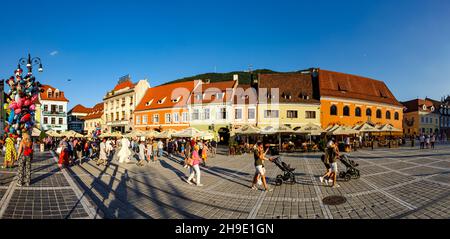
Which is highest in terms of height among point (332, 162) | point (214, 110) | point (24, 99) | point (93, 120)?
point (214, 110)

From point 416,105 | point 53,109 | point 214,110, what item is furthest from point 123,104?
point 416,105

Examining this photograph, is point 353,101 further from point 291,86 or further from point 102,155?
point 102,155

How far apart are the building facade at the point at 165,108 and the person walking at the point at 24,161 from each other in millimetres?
27989

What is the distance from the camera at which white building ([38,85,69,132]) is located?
5188cm

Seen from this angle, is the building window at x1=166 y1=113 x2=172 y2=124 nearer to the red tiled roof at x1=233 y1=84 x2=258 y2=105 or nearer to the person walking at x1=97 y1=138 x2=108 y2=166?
the red tiled roof at x1=233 y1=84 x2=258 y2=105

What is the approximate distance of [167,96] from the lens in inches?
1663

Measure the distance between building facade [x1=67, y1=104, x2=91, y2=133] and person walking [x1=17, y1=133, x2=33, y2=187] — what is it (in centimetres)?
7025

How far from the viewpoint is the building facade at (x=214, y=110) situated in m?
34.6

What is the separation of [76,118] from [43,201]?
7789 cm

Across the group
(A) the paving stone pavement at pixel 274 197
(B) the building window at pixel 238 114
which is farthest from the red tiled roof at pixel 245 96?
(A) the paving stone pavement at pixel 274 197

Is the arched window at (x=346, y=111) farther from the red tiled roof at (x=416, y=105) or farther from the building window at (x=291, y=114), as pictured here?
the red tiled roof at (x=416, y=105)

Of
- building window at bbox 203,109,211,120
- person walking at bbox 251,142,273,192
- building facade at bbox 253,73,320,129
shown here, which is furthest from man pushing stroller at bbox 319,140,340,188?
building window at bbox 203,109,211,120

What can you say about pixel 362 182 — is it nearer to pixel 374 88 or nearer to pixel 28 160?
pixel 28 160
